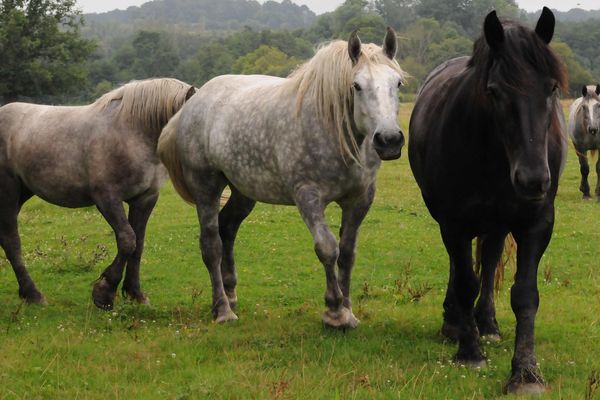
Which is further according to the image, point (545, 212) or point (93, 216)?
point (93, 216)

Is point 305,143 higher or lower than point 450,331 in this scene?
higher

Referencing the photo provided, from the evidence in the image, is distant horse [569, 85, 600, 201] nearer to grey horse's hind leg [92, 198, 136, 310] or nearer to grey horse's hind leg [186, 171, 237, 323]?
grey horse's hind leg [186, 171, 237, 323]

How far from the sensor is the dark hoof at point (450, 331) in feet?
21.7

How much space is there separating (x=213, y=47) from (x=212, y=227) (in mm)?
113780

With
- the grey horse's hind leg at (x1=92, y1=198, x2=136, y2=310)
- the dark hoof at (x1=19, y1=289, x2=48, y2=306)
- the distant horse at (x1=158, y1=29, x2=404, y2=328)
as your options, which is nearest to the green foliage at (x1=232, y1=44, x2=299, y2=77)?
the dark hoof at (x1=19, y1=289, x2=48, y2=306)

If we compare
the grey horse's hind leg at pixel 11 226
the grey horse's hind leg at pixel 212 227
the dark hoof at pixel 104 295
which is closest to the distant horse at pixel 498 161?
the grey horse's hind leg at pixel 212 227

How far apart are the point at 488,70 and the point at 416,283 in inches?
201

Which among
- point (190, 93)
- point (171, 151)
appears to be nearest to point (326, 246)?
point (171, 151)

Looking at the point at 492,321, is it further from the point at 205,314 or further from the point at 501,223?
the point at 205,314

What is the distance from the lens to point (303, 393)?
16.7ft

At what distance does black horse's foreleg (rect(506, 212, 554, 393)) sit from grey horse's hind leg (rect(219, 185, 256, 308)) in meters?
3.66

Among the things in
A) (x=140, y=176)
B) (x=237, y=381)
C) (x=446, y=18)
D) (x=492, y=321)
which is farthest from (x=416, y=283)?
(x=446, y=18)

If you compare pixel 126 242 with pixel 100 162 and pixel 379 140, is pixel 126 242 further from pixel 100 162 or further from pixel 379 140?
pixel 379 140

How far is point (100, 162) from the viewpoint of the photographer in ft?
26.6
